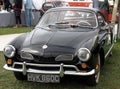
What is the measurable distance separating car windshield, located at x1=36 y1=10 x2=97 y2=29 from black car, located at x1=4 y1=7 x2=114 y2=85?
0.49ft

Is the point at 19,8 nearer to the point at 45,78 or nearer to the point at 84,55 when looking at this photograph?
the point at 45,78

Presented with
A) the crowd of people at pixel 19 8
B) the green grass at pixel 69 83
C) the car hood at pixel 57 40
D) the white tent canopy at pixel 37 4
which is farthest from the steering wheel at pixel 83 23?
the white tent canopy at pixel 37 4

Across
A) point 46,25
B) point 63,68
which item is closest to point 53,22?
point 46,25

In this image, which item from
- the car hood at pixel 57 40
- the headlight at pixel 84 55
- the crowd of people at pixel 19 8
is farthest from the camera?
the crowd of people at pixel 19 8

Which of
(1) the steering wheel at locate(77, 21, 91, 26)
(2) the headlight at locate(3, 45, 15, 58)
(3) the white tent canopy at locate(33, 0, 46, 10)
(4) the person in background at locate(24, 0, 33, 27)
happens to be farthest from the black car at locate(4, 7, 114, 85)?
(3) the white tent canopy at locate(33, 0, 46, 10)

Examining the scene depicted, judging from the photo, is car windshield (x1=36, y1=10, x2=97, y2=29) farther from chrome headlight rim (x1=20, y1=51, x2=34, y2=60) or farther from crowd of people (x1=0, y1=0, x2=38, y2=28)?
crowd of people (x1=0, y1=0, x2=38, y2=28)

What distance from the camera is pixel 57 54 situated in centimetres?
536

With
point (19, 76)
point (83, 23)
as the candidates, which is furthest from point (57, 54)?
point (83, 23)

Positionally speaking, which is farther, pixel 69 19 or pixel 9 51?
pixel 69 19

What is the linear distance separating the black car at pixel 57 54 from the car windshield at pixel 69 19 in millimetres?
150

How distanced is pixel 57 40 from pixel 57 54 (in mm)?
424

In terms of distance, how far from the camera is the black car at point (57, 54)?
17.4ft

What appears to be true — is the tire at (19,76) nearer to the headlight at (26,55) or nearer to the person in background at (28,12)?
the headlight at (26,55)

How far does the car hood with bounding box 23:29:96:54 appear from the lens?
545cm
